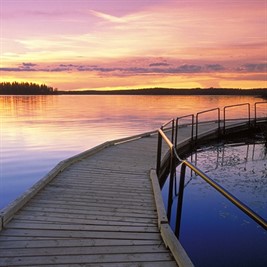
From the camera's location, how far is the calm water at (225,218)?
5859mm

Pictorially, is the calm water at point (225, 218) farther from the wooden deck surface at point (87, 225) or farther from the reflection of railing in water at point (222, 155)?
the wooden deck surface at point (87, 225)

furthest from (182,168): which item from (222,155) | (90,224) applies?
(222,155)

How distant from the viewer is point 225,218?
7.41m

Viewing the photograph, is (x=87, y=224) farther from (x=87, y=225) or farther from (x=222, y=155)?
(x=222, y=155)

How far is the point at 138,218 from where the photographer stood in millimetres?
5352

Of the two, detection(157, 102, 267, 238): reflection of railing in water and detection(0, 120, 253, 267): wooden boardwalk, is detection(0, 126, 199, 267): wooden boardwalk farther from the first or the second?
detection(157, 102, 267, 238): reflection of railing in water

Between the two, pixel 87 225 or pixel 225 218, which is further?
pixel 225 218

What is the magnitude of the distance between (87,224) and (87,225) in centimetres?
4

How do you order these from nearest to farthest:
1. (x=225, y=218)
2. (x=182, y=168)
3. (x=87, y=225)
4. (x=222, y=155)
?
(x=182, y=168), (x=87, y=225), (x=225, y=218), (x=222, y=155)

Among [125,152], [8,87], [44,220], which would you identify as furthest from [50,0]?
[8,87]

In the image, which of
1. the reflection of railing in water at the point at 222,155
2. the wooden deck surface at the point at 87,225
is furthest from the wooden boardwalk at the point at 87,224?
the reflection of railing in water at the point at 222,155

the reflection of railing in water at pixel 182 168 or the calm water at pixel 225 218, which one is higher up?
the reflection of railing in water at pixel 182 168

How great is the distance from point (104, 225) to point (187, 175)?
6143mm

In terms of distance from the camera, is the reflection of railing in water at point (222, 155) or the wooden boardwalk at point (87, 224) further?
the reflection of railing in water at point (222, 155)
